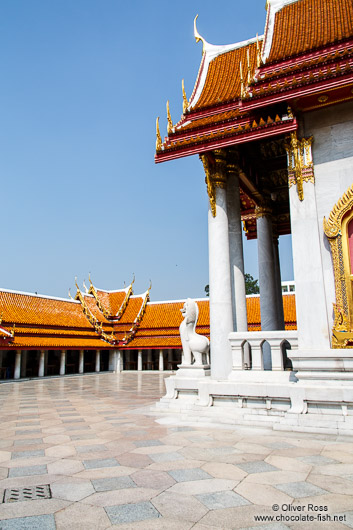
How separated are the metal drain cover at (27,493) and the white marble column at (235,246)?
6.94 m

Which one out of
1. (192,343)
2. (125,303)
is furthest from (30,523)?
(125,303)

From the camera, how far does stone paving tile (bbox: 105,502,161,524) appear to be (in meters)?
3.52

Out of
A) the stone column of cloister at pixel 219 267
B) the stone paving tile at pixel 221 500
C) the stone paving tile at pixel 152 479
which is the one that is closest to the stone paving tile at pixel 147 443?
the stone paving tile at pixel 152 479

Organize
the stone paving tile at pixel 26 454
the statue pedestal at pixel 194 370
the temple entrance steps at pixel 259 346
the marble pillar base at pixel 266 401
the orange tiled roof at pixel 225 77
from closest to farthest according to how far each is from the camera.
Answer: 1. the stone paving tile at pixel 26 454
2. the marble pillar base at pixel 266 401
3. the temple entrance steps at pixel 259 346
4. the statue pedestal at pixel 194 370
5. the orange tiled roof at pixel 225 77

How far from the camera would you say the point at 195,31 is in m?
13.4

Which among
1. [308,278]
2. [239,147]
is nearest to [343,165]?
[308,278]

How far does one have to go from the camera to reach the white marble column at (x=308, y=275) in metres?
8.05

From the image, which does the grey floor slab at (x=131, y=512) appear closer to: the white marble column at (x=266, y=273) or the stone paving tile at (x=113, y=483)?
the stone paving tile at (x=113, y=483)

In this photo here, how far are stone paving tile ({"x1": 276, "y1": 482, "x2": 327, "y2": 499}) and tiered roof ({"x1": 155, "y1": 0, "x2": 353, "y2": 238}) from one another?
7.01 meters

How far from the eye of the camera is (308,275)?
8.34m

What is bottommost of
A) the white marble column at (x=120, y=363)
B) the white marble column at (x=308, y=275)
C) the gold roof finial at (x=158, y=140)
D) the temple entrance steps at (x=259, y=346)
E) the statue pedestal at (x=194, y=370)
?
the white marble column at (x=120, y=363)

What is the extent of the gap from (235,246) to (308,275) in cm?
276

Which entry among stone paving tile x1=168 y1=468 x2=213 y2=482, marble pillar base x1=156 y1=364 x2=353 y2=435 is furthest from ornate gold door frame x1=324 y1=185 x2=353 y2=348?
stone paving tile x1=168 y1=468 x2=213 y2=482

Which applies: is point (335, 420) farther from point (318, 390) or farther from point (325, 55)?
point (325, 55)
